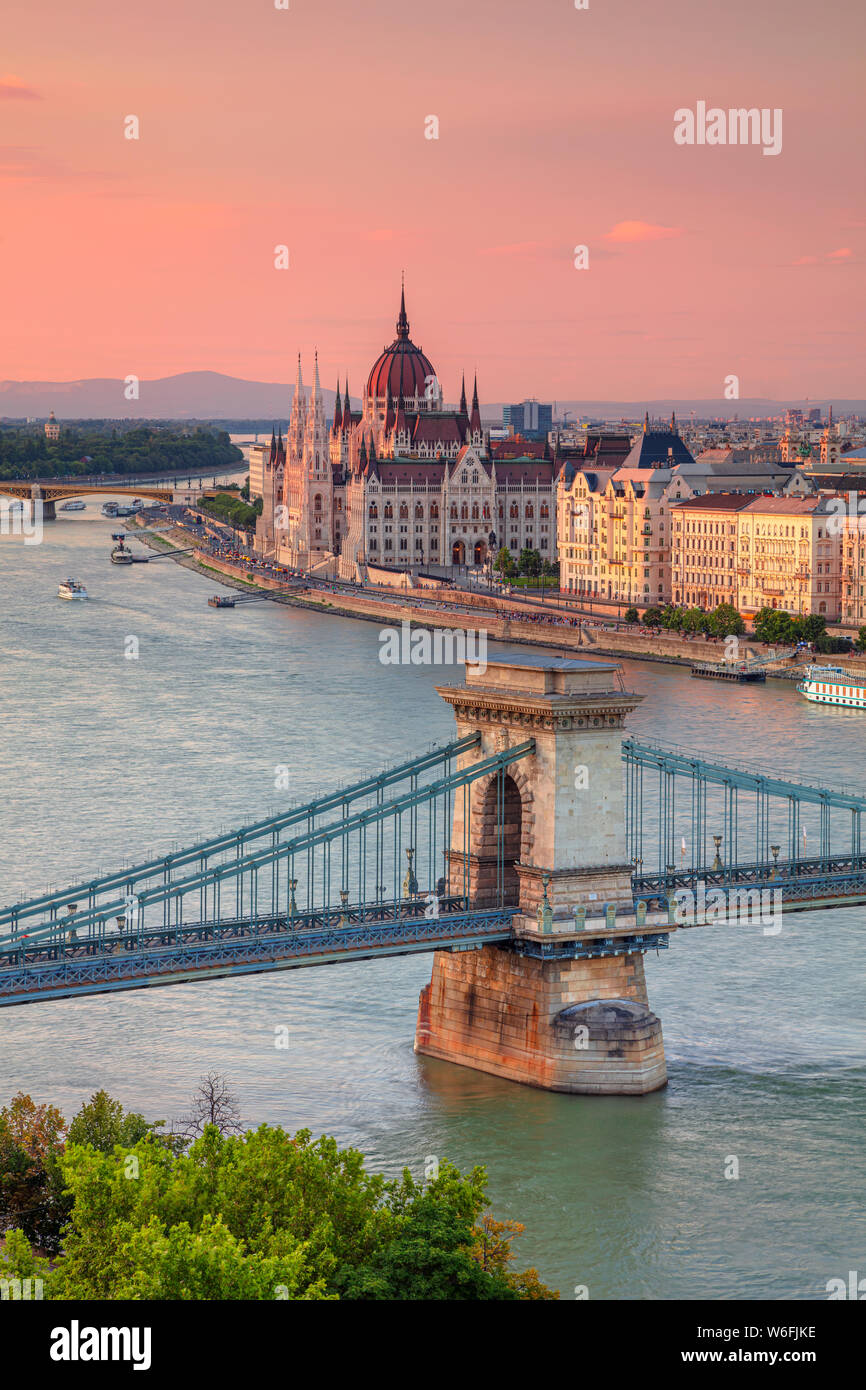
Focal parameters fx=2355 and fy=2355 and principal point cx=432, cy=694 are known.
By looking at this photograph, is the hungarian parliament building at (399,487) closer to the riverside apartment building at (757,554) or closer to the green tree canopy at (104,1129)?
the riverside apartment building at (757,554)

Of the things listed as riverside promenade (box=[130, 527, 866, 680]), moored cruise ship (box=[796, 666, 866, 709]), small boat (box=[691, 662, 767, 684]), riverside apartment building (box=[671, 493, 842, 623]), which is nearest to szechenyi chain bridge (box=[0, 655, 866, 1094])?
riverside promenade (box=[130, 527, 866, 680])

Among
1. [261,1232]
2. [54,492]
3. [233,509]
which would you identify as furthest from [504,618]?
[54,492]

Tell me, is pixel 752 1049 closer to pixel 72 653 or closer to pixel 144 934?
pixel 144 934

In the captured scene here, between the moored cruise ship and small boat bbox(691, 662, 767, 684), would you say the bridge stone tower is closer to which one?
the moored cruise ship

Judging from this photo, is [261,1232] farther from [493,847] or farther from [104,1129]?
[493,847]

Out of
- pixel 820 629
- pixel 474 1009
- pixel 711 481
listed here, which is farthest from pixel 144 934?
pixel 711 481

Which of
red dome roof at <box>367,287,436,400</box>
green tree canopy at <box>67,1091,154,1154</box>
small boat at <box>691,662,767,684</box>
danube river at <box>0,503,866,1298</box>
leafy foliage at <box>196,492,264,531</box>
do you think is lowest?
small boat at <box>691,662,767,684</box>
